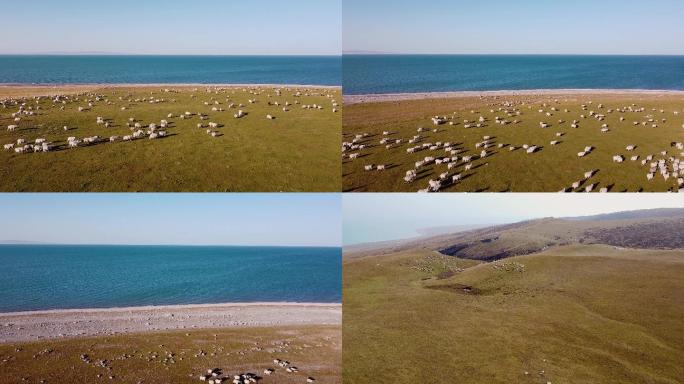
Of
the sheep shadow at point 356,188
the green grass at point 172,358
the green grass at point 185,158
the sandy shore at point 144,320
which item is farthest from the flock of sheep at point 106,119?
the sandy shore at point 144,320

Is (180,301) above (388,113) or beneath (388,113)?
beneath

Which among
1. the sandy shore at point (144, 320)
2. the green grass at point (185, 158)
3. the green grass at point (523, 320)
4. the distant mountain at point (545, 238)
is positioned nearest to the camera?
the green grass at point (185, 158)

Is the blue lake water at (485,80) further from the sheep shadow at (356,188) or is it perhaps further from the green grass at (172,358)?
the sheep shadow at (356,188)

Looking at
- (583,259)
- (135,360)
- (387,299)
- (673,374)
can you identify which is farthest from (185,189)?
(583,259)

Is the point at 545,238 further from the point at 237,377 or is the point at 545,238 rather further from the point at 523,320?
the point at 237,377

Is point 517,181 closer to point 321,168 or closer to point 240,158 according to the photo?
point 321,168

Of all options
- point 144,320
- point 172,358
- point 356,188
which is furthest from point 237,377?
point 144,320

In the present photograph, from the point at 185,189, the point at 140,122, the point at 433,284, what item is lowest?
the point at 433,284

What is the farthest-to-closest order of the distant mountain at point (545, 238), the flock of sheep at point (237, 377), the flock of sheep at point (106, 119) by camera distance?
1. the distant mountain at point (545, 238)
2. the flock of sheep at point (106, 119)
3. the flock of sheep at point (237, 377)
